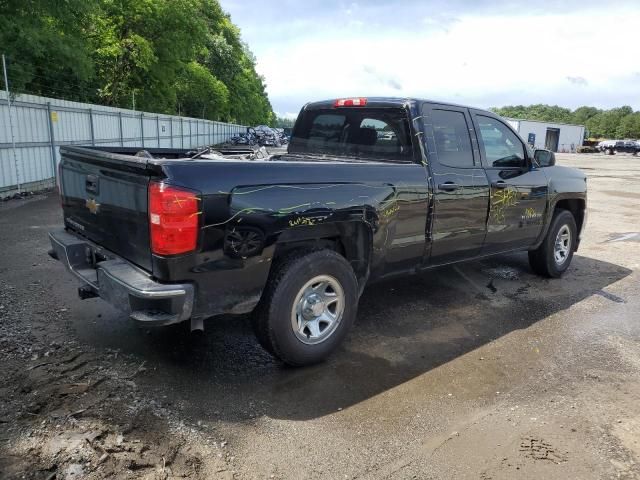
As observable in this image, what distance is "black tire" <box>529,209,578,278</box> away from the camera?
6105 millimetres

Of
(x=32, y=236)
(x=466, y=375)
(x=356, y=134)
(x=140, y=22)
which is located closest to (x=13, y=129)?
(x=32, y=236)

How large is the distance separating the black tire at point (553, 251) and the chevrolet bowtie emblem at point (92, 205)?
4.89 metres

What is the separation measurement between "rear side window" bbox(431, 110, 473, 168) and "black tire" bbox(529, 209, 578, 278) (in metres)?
1.98

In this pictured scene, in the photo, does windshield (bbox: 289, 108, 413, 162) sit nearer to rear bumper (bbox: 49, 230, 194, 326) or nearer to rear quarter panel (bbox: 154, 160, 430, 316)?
rear quarter panel (bbox: 154, 160, 430, 316)

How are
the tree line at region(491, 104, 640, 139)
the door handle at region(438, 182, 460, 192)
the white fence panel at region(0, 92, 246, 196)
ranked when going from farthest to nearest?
the tree line at region(491, 104, 640, 139) → the white fence panel at region(0, 92, 246, 196) → the door handle at region(438, 182, 460, 192)

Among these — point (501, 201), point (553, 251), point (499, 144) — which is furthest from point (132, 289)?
point (553, 251)

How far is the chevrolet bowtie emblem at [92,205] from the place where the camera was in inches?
146

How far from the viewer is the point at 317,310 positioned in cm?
372

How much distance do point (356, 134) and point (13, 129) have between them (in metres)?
9.47

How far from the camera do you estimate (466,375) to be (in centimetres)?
381

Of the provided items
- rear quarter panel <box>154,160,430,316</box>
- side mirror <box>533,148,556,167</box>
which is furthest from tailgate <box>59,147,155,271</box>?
side mirror <box>533,148,556,167</box>

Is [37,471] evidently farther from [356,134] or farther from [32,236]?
[32,236]

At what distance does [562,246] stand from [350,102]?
3433 millimetres

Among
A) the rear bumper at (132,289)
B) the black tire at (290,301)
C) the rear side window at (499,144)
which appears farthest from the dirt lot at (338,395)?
the rear side window at (499,144)
